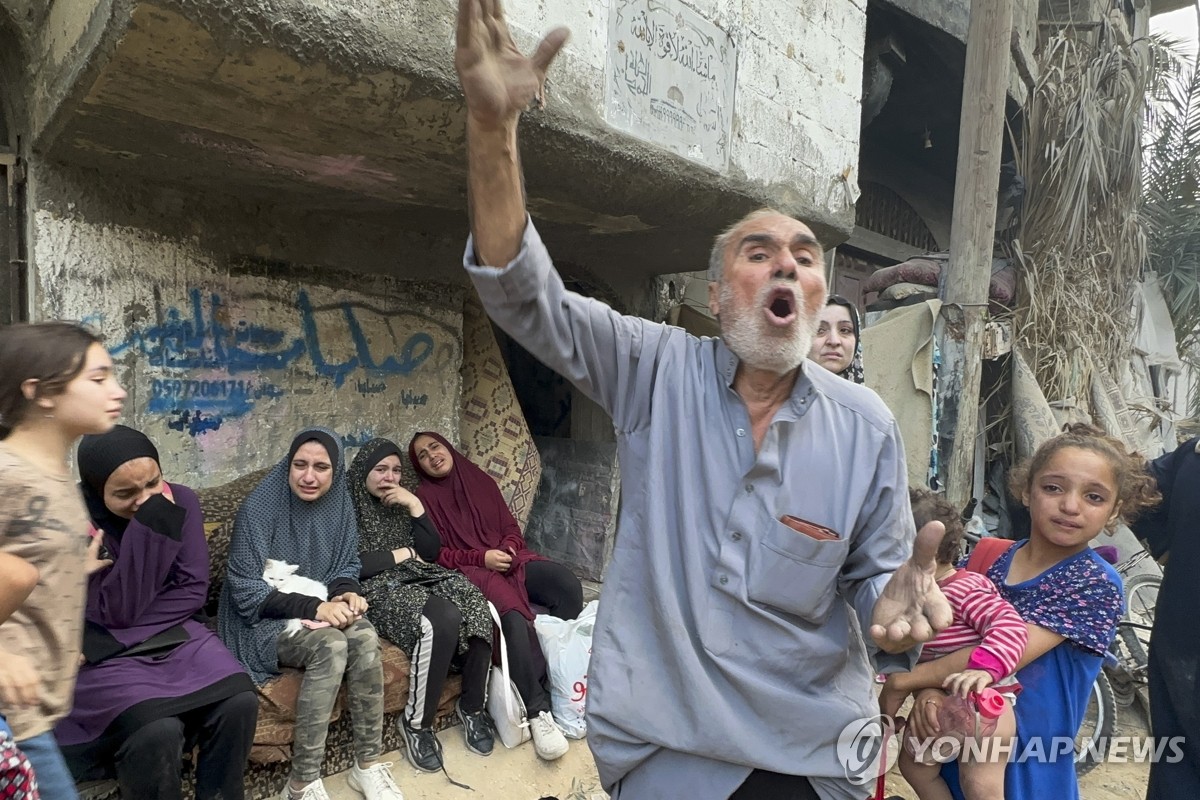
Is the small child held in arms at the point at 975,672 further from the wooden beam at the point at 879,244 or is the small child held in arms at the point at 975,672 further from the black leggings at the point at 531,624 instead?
the wooden beam at the point at 879,244

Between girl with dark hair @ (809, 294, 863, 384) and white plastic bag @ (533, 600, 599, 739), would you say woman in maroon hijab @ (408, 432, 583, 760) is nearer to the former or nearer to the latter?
white plastic bag @ (533, 600, 599, 739)

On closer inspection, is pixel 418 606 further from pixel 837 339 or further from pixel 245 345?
pixel 837 339

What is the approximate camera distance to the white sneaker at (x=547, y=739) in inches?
122

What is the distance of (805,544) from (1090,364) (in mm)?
6095

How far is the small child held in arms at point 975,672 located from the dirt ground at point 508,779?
4.70 feet

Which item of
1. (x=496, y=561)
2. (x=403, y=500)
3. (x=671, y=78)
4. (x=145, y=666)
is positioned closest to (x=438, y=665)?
(x=496, y=561)

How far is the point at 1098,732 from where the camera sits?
3596mm

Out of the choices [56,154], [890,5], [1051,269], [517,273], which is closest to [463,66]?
[517,273]

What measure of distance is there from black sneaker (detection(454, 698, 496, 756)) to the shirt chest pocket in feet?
7.46

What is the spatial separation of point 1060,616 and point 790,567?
1.17m

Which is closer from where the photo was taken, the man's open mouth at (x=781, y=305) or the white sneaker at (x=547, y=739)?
the man's open mouth at (x=781, y=305)

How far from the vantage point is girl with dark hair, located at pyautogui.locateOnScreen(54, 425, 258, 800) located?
2.19 m

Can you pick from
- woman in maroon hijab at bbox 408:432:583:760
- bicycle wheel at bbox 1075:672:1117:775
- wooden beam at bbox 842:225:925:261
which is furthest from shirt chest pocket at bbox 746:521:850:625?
wooden beam at bbox 842:225:925:261

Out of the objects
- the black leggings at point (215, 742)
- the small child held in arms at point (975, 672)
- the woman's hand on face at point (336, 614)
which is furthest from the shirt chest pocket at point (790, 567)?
the woman's hand on face at point (336, 614)
